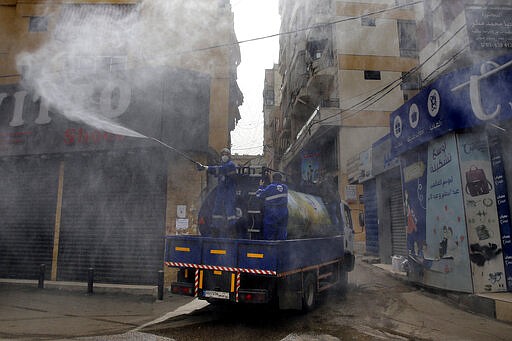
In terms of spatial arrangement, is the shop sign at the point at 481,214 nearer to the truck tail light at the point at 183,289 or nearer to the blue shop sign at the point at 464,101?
the blue shop sign at the point at 464,101

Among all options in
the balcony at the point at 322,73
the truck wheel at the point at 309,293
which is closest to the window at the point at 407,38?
the balcony at the point at 322,73

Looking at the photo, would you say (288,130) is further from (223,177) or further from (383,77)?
(223,177)

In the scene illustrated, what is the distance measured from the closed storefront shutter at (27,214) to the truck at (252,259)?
5.89 m

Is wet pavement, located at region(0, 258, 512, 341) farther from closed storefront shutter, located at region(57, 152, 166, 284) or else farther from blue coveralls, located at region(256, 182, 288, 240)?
blue coveralls, located at region(256, 182, 288, 240)

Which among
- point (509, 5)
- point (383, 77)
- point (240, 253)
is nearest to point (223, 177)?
point (240, 253)

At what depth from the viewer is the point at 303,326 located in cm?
514

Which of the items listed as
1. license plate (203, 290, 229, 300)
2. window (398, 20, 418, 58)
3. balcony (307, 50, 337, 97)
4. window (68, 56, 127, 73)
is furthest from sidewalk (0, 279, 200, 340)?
balcony (307, 50, 337, 97)

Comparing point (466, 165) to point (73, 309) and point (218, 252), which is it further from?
point (73, 309)

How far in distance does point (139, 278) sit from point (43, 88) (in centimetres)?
572

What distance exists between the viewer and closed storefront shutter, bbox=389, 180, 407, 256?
11.0m

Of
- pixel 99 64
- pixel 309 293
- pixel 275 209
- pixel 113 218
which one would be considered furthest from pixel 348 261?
pixel 99 64

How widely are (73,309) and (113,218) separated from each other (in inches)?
126

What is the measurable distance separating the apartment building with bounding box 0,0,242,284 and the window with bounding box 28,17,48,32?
3.04 metres

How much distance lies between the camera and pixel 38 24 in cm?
1289
